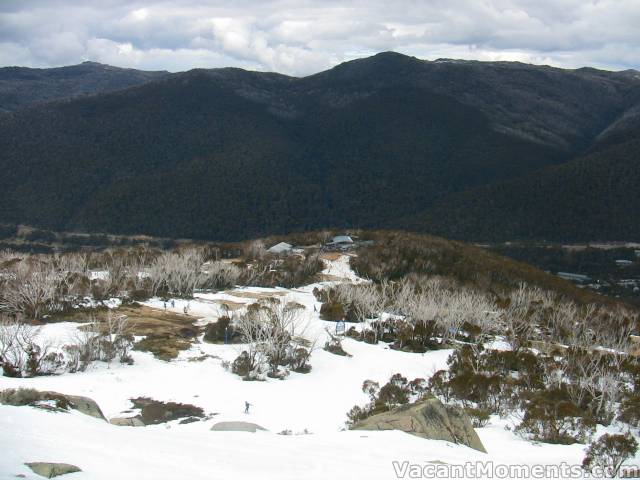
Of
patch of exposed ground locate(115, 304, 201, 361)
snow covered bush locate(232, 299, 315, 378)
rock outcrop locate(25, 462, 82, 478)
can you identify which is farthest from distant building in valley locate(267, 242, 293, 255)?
rock outcrop locate(25, 462, 82, 478)

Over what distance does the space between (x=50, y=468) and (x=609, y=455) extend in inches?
429

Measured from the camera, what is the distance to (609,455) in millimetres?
13031

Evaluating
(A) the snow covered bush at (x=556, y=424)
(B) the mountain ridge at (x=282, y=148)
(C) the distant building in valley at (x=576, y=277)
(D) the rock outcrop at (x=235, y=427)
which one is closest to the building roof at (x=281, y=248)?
(A) the snow covered bush at (x=556, y=424)

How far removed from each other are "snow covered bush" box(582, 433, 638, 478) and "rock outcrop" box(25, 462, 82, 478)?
963 cm

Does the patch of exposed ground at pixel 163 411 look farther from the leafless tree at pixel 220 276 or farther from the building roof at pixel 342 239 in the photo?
the building roof at pixel 342 239

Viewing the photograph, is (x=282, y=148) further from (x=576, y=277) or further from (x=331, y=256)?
(x=331, y=256)

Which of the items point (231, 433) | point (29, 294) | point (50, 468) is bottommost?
point (231, 433)

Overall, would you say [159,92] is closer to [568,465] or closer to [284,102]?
[284,102]

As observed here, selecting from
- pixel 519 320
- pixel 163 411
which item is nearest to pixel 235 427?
pixel 163 411

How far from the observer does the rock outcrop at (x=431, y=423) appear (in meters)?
13.0

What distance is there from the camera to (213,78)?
175250 mm

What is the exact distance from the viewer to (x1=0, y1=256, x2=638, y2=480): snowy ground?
9.53 m

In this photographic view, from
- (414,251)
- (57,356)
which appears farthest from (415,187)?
(57,356)

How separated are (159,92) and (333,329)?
143 meters
